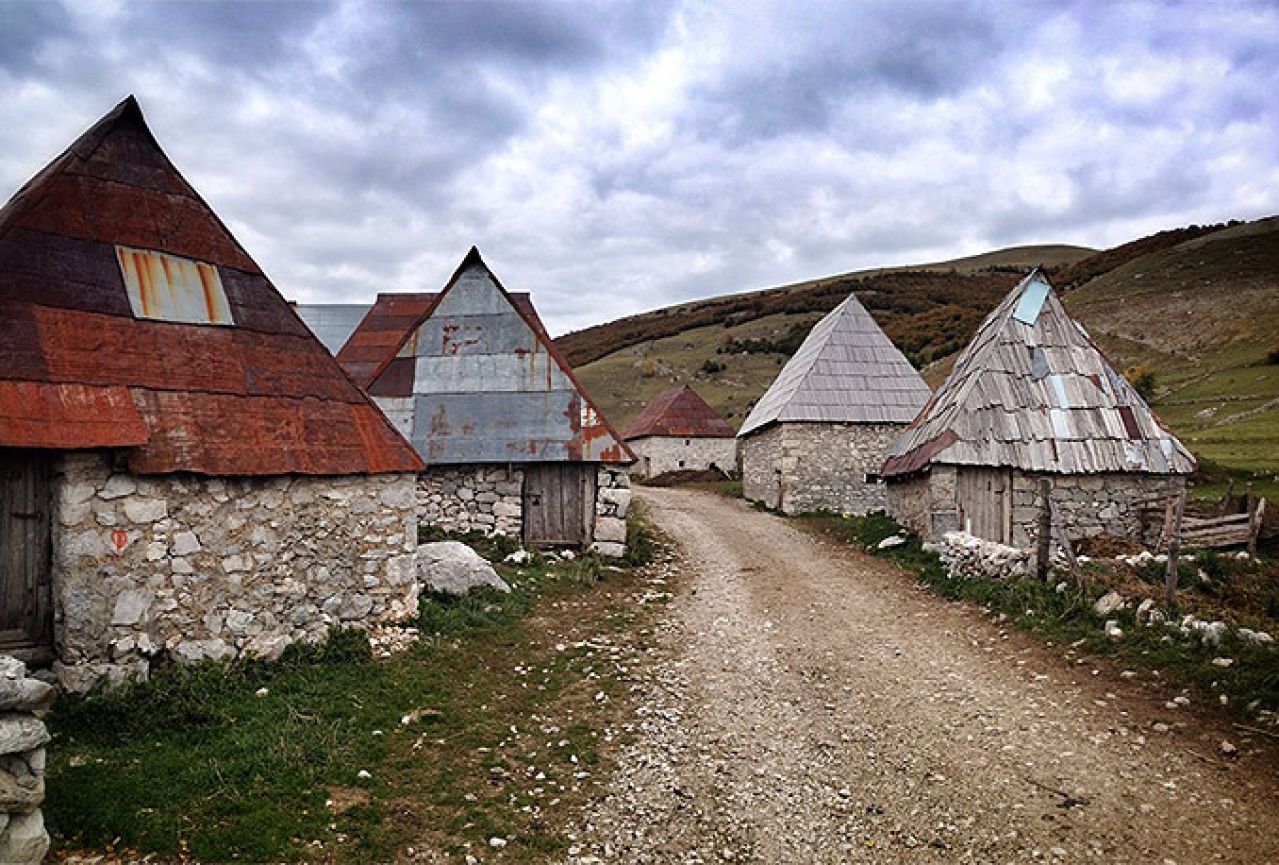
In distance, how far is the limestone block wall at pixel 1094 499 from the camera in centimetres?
1310

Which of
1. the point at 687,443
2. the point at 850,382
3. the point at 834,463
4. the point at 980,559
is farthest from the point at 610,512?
the point at 687,443

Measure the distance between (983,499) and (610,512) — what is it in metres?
6.42

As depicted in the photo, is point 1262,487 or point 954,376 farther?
point 1262,487

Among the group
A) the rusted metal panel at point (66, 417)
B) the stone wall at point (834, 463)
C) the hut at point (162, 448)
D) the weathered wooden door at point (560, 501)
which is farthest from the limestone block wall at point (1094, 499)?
the rusted metal panel at point (66, 417)

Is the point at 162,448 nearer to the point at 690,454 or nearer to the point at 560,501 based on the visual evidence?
the point at 560,501

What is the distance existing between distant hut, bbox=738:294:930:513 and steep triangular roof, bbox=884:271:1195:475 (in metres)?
5.59

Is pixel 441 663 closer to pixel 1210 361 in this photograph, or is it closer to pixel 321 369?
pixel 321 369

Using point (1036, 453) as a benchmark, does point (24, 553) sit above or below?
below

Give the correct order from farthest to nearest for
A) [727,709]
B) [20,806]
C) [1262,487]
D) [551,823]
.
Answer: [1262,487]
[727,709]
[551,823]
[20,806]

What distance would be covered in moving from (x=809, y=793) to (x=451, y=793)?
2439mm

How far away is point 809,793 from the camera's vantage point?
534 cm

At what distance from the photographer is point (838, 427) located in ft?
70.3

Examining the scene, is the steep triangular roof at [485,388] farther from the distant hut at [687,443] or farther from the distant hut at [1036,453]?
the distant hut at [687,443]

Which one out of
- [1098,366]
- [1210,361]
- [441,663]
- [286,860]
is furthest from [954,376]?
[1210,361]
